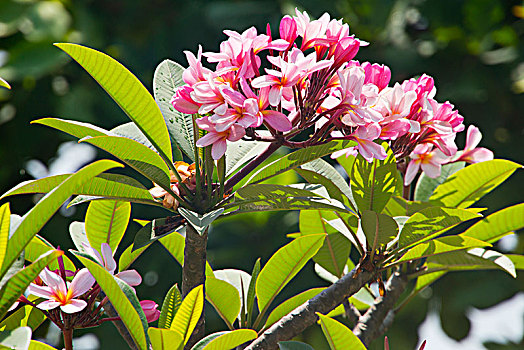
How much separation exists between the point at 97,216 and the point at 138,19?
2.28m

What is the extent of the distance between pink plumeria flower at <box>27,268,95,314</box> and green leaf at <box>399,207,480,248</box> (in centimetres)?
26

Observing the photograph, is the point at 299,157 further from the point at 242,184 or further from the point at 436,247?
the point at 436,247

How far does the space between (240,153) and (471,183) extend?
0.82ft

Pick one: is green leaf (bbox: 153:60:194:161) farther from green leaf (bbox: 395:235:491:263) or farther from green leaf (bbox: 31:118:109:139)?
green leaf (bbox: 395:235:491:263)

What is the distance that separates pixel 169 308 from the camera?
1.34 feet

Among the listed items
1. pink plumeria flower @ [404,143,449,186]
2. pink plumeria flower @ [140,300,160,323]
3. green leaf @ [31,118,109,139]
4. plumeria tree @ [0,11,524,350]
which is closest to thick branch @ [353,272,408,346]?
plumeria tree @ [0,11,524,350]

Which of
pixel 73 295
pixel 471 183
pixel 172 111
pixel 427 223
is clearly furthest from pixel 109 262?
pixel 471 183

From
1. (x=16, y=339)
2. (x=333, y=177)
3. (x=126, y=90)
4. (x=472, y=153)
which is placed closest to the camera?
(x=16, y=339)

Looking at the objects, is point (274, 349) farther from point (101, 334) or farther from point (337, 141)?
point (101, 334)

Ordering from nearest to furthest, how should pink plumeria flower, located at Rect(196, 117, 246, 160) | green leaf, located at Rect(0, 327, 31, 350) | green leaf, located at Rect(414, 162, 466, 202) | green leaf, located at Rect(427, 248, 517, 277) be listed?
green leaf, located at Rect(0, 327, 31, 350), pink plumeria flower, located at Rect(196, 117, 246, 160), green leaf, located at Rect(427, 248, 517, 277), green leaf, located at Rect(414, 162, 466, 202)

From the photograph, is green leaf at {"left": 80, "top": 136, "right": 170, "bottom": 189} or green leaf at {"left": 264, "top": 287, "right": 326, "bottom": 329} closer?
green leaf at {"left": 80, "top": 136, "right": 170, "bottom": 189}

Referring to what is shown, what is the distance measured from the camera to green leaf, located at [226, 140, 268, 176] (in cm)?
47

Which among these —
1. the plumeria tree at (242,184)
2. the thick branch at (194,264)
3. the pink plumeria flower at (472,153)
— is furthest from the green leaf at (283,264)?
the pink plumeria flower at (472,153)

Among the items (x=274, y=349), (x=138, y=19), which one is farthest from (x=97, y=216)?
(x=138, y=19)
